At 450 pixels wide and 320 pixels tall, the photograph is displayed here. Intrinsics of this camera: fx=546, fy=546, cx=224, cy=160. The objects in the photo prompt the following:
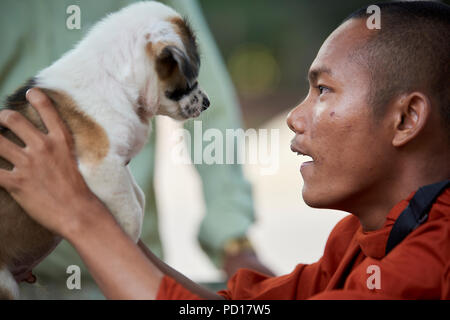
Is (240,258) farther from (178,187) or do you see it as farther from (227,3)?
(227,3)

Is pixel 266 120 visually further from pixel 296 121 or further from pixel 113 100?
pixel 113 100

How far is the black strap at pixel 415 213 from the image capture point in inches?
31.9

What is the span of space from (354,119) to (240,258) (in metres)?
0.74

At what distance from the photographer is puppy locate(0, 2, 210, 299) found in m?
0.82

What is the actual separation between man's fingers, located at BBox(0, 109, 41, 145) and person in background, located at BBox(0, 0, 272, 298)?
14 centimetres

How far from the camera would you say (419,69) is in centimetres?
87

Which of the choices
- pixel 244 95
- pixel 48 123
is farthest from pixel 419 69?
pixel 244 95

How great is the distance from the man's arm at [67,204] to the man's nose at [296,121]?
0.34 metres

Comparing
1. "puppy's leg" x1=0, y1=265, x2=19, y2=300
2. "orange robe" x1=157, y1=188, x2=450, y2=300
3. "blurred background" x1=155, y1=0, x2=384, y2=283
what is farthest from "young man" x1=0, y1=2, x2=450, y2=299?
"blurred background" x1=155, y1=0, x2=384, y2=283

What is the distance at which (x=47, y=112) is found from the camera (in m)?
0.84

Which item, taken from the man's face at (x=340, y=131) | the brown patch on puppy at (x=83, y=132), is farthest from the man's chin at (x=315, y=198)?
the brown patch on puppy at (x=83, y=132)

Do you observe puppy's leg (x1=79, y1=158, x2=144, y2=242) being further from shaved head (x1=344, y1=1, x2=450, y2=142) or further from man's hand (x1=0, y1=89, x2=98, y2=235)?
shaved head (x1=344, y1=1, x2=450, y2=142)

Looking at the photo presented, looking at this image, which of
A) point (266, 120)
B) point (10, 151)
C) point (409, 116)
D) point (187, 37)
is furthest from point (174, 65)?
point (266, 120)
